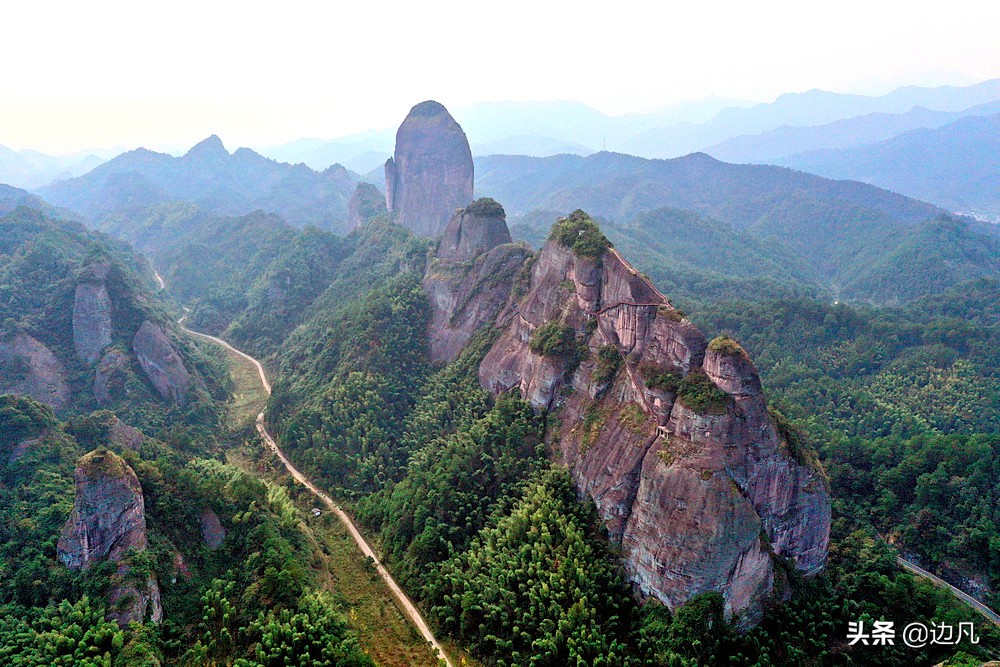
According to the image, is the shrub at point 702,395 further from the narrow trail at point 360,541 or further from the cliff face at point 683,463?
the narrow trail at point 360,541

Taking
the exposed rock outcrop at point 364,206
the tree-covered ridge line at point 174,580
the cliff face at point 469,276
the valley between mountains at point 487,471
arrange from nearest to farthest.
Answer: the tree-covered ridge line at point 174,580, the valley between mountains at point 487,471, the cliff face at point 469,276, the exposed rock outcrop at point 364,206

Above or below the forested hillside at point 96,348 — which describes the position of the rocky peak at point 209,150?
above

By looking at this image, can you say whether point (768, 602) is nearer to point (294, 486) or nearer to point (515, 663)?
point (515, 663)

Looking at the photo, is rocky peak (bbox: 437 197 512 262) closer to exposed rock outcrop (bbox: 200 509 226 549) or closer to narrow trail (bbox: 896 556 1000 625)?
exposed rock outcrop (bbox: 200 509 226 549)

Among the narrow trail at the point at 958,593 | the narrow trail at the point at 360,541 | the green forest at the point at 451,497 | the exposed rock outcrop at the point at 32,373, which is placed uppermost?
the exposed rock outcrop at the point at 32,373

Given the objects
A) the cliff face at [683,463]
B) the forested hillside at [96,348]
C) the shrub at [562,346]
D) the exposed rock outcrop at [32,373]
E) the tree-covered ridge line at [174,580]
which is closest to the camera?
the tree-covered ridge line at [174,580]

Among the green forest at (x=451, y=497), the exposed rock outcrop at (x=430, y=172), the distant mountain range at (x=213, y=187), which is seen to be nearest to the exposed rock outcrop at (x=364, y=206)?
the exposed rock outcrop at (x=430, y=172)

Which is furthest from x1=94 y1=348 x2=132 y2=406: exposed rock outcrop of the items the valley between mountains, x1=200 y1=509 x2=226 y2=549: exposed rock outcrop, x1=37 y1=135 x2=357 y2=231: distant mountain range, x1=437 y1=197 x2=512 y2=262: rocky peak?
x1=37 y1=135 x2=357 y2=231: distant mountain range
